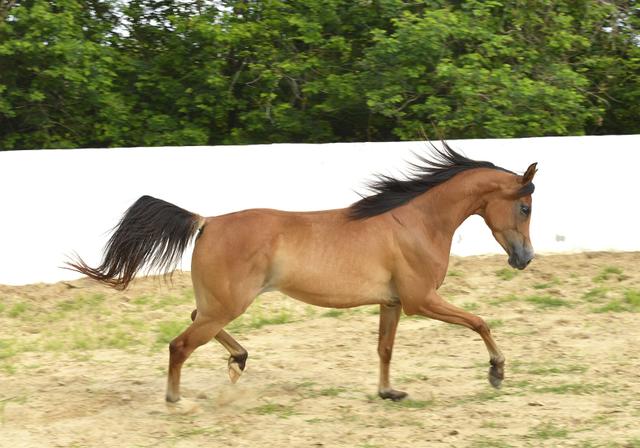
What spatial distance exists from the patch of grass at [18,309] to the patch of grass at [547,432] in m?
4.66

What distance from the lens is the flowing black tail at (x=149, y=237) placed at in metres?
5.56

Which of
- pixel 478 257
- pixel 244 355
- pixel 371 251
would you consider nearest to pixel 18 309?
pixel 244 355

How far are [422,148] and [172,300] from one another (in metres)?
3.01

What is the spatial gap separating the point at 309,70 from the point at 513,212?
6814 mm

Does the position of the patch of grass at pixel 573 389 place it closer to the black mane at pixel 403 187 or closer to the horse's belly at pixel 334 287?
the horse's belly at pixel 334 287

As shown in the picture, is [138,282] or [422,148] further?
[422,148]

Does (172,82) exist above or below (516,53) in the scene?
below

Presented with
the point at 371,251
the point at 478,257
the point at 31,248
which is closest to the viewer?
the point at 371,251

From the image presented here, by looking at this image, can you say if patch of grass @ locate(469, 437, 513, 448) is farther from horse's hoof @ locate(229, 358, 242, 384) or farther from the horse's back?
horse's hoof @ locate(229, 358, 242, 384)

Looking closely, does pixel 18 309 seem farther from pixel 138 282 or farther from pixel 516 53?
pixel 516 53

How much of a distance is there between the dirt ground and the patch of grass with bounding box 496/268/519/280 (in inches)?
0.7

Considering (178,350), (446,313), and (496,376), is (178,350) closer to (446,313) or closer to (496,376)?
(446,313)

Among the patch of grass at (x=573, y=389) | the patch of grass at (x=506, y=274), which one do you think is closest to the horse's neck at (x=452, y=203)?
the patch of grass at (x=573, y=389)

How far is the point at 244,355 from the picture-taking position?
591 centimetres
